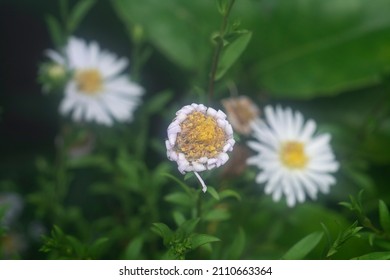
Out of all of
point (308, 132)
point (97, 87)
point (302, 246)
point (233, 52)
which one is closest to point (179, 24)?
point (97, 87)

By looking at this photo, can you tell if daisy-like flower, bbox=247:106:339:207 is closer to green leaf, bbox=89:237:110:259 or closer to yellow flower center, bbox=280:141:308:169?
yellow flower center, bbox=280:141:308:169

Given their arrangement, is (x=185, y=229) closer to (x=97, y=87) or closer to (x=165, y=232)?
(x=165, y=232)

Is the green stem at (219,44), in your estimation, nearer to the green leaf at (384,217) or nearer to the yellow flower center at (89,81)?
the green leaf at (384,217)

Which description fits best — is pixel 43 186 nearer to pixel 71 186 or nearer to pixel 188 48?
pixel 71 186


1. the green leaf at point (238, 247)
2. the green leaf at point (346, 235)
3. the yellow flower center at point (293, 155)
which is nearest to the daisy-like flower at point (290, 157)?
the yellow flower center at point (293, 155)

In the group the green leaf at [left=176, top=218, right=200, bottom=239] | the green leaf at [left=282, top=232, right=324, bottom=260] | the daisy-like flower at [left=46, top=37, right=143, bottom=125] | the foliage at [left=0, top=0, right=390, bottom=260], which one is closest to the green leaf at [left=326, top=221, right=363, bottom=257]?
the green leaf at [left=282, top=232, right=324, bottom=260]
